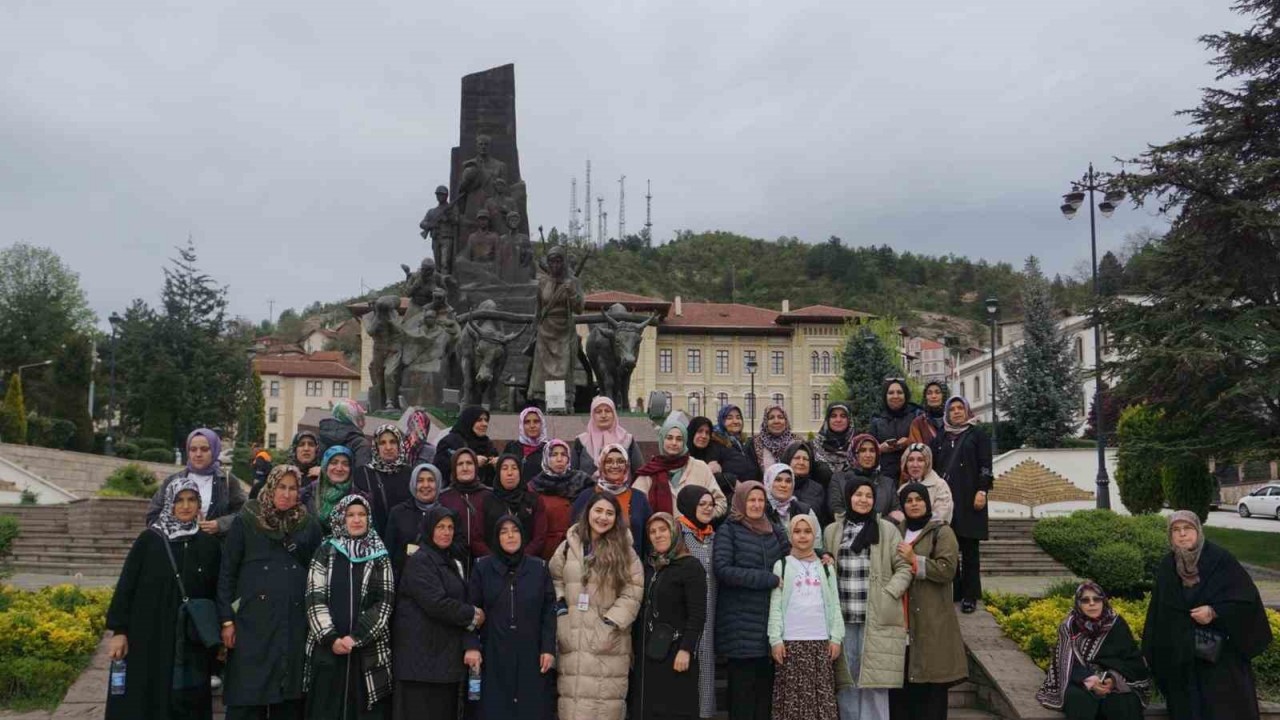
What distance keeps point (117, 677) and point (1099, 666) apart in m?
5.71

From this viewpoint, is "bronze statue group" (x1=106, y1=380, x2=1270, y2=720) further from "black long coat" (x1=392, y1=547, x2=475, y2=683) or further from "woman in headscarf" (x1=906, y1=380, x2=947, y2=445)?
"woman in headscarf" (x1=906, y1=380, x2=947, y2=445)

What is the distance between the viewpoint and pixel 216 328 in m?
53.1

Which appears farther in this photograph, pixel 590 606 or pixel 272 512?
pixel 272 512

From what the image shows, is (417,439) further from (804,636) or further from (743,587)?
(804,636)

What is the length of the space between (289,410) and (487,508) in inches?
2821

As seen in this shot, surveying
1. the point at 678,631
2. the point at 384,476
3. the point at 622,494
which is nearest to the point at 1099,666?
the point at 678,631

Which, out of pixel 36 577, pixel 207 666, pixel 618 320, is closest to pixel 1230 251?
pixel 618 320

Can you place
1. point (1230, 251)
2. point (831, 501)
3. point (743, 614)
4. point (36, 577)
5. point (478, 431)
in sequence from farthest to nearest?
point (1230, 251)
point (36, 577)
point (478, 431)
point (831, 501)
point (743, 614)

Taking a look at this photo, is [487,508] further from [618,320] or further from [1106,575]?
Result: [618,320]

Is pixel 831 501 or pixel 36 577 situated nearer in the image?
pixel 831 501

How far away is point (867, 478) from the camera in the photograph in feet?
21.4

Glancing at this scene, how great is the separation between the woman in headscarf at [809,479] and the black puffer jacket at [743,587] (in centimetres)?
95

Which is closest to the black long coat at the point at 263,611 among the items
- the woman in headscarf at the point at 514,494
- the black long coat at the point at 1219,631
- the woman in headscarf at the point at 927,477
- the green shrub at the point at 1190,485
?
the woman in headscarf at the point at 514,494

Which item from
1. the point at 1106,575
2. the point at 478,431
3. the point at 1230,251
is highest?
the point at 1230,251
